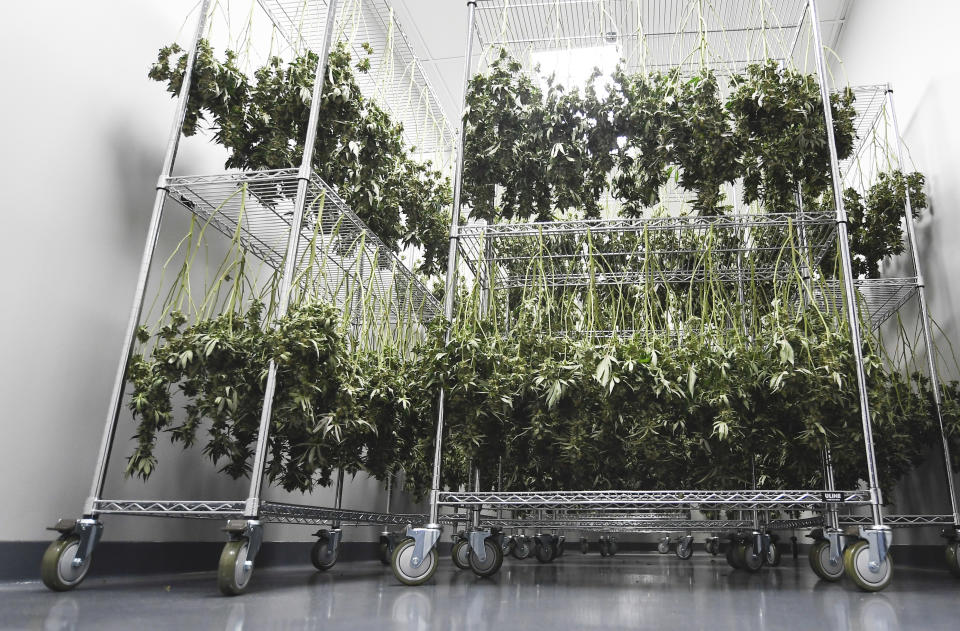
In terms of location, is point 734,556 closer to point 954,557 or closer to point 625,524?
point 625,524

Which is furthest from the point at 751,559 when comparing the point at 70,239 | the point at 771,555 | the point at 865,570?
the point at 70,239

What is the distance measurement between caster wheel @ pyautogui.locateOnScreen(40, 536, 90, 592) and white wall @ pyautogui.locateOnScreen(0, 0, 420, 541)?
0.22m

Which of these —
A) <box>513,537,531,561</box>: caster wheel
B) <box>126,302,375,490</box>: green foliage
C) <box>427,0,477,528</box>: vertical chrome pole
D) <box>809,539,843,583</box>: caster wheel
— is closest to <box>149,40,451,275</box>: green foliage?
<box>427,0,477,528</box>: vertical chrome pole

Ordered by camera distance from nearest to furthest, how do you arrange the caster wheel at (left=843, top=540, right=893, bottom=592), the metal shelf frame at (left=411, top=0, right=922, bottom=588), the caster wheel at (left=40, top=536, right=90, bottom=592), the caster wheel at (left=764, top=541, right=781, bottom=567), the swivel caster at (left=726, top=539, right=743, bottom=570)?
the caster wheel at (left=40, top=536, right=90, bottom=592)
the caster wheel at (left=843, top=540, right=893, bottom=592)
the metal shelf frame at (left=411, top=0, right=922, bottom=588)
the swivel caster at (left=726, top=539, right=743, bottom=570)
the caster wheel at (left=764, top=541, right=781, bottom=567)

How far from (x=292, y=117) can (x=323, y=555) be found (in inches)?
85.1

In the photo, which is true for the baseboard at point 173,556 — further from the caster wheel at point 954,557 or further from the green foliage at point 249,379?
the caster wheel at point 954,557

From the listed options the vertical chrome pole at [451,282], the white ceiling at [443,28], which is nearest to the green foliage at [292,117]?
the vertical chrome pole at [451,282]

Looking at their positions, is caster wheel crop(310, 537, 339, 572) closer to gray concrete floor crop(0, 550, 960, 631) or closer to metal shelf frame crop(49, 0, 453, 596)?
metal shelf frame crop(49, 0, 453, 596)

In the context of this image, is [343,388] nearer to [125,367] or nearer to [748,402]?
[125,367]

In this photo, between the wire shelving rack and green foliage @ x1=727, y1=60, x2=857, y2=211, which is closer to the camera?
the wire shelving rack

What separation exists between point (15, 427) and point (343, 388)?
1.08 metres

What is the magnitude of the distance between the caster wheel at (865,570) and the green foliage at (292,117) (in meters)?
2.59

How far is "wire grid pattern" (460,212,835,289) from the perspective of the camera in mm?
3209

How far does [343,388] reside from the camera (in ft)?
8.46
